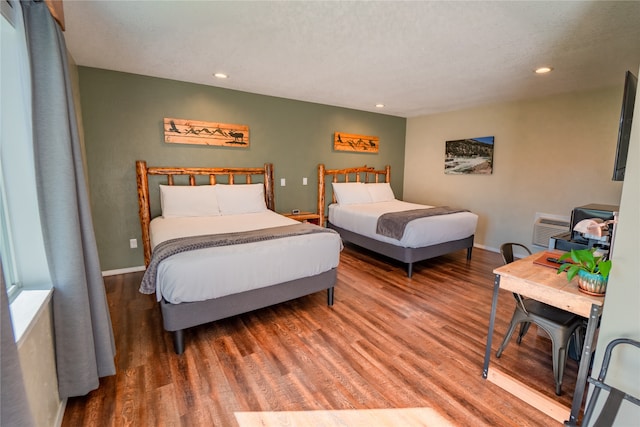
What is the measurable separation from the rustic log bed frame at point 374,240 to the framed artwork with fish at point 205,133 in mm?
1366

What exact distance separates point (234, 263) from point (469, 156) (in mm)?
4251

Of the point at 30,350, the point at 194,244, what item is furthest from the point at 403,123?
the point at 30,350

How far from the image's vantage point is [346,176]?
16.9ft

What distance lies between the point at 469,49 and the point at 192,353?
3.27 m

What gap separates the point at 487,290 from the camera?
3.15 m

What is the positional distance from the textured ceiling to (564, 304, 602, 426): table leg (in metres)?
1.83

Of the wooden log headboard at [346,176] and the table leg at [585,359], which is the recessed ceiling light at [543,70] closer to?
the table leg at [585,359]

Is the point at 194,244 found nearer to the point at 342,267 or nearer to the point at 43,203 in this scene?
the point at 43,203

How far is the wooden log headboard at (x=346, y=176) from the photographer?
482cm

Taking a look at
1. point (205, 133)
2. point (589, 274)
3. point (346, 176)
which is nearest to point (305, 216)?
point (346, 176)

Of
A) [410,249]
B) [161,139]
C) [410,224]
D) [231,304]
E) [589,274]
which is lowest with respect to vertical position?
[231,304]

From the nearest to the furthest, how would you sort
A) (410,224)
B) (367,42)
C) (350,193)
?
(367,42) < (410,224) < (350,193)

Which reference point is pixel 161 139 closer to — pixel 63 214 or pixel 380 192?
pixel 63 214

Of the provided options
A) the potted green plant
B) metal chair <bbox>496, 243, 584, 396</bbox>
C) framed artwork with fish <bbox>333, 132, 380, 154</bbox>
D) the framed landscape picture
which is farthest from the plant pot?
framed artwork with fish <bbox>333, 132, 380, 154</bbox>
